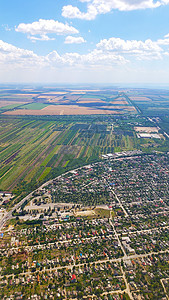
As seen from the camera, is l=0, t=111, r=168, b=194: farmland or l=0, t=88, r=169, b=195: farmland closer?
l=0, t=111, r=168, b=194: farmland

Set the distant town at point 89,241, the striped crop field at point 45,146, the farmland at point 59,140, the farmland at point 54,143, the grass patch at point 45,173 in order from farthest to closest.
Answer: the farmland at point 59,140, the farmland at point 54,143, the striped crop field at point 45,146, the grass patch at point 45,173, the distant town at point 89,241

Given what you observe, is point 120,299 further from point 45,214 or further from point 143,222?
point 45,214

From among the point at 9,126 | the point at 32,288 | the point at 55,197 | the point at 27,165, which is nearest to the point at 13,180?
the point at 27,165

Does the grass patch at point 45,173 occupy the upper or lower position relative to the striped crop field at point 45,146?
lower

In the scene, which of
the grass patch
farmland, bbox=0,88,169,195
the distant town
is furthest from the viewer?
farmland, bbox=0,88,169,195

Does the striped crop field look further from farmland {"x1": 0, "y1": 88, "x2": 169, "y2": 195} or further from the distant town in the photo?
the distant town

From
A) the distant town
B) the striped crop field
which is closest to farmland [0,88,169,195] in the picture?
the striped crop field

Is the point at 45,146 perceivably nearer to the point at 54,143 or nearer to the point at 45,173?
the point at 54,143

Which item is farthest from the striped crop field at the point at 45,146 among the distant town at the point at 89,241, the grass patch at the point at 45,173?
the distant town at the point at 89,241

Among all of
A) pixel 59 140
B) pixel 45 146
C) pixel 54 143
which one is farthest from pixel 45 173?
pixel 59 140

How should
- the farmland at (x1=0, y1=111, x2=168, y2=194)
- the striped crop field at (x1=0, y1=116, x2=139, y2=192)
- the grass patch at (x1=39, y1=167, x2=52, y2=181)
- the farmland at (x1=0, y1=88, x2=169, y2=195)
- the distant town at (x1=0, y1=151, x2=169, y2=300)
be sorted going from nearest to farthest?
the distant town at (x1=0, y1=151, x2=169, y2=300) → the grass patch at (x1=39, y1=167, x2=52, y2=181) → the striped crop field at (x1=0, y1=116, x2=139, y2=192) → the farmland at (x1=0, y1=111, x2=168, y2=194) → the farmland at (x1=0, y1=88, x2=169, y2=195)

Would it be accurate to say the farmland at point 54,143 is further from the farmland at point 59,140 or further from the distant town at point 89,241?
the distant town at point 89,241
